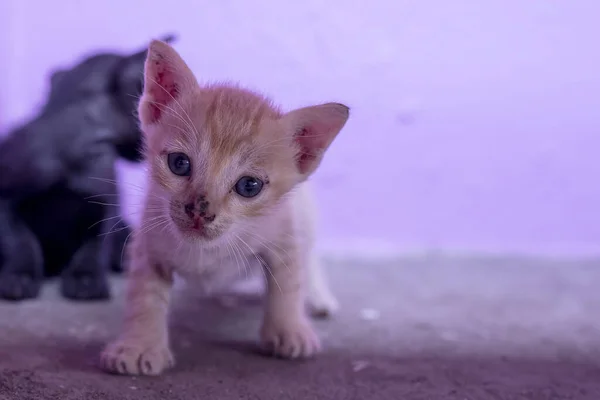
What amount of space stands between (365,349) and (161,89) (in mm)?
643

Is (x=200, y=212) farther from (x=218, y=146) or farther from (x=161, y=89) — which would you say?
(x=161, y=89)

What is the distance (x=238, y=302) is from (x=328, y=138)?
67 cm

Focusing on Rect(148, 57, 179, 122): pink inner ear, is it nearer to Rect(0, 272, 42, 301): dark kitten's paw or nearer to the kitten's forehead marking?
the kitten's forehead marking

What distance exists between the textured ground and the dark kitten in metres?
0.11

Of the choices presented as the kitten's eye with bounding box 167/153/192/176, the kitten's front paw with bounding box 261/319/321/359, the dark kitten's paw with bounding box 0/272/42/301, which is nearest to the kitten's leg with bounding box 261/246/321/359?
the kitten's front paw with bounding box 261/319/321/359

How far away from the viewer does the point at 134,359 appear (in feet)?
3.71

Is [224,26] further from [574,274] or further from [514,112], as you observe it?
[574,274]

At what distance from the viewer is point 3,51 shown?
80.5 inches

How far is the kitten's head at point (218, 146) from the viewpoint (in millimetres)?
1091

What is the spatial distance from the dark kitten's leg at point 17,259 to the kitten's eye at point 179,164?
26.0 inches

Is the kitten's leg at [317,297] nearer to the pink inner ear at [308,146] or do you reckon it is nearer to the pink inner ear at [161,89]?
the pink inner ear at [308,146]

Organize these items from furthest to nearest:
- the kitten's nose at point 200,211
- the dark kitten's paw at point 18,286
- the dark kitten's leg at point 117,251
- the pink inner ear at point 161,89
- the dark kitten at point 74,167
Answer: the dark kitten's leg at point 117,251, the dark kitten at point 74,167, the dark kitten's paw at point 18,286, the pink inner ear at point 161,89, the kitten's nose at point 200,211

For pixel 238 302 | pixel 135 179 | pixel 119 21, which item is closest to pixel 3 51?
pixel 119 21

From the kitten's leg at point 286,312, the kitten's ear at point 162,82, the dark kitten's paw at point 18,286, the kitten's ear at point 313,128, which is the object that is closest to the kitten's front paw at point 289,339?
the kitten's leg at point 286,312
